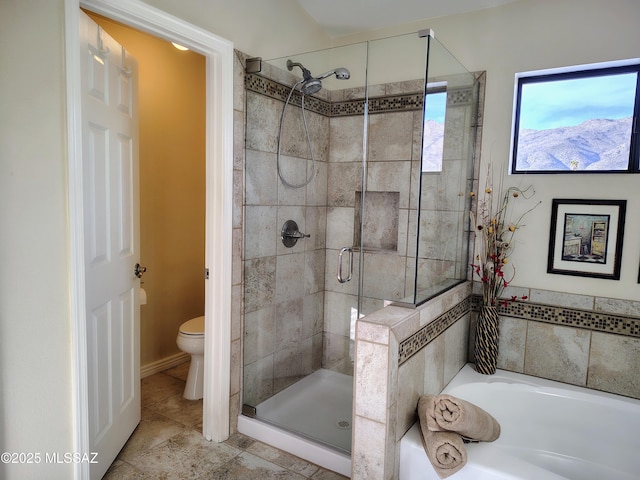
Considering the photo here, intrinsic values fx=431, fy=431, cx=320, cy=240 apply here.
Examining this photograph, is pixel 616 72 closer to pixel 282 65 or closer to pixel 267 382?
pixel 282 65

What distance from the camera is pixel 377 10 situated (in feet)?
8.99

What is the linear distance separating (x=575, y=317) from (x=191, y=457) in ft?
7.29

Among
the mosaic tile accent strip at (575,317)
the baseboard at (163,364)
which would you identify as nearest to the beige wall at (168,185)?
the baseboard at (163,364)

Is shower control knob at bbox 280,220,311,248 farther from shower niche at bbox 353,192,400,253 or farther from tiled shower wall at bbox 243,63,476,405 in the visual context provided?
shower niche at bbox 353,192,400,253

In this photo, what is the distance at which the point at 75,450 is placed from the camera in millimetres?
1743

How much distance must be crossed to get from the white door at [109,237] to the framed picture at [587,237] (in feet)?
7.68

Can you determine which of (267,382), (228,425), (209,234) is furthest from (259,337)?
(209,234)

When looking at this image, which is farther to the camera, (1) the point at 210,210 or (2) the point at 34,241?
(1) the point at 210,210

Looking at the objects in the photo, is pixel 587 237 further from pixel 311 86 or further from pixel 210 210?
pixel 210 210

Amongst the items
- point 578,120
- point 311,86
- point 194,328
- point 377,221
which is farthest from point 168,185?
point 578,120

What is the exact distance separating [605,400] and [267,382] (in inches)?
72.8

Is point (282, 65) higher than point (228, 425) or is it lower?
higher

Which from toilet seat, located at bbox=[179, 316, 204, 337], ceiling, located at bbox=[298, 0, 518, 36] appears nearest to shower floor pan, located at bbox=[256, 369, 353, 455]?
toilet seat, located at bbox=[179, 316, 204, 337]

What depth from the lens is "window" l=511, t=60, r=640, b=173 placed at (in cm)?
228
